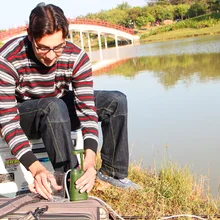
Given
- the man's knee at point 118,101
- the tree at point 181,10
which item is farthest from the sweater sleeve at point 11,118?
the tree at point 181,10

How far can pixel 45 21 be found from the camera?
1.54m

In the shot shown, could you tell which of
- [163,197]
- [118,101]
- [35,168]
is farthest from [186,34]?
[35,168]

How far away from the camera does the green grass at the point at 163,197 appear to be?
1853mm

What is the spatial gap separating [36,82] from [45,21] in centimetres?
39

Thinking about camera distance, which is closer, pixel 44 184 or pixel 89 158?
pixel 44 184

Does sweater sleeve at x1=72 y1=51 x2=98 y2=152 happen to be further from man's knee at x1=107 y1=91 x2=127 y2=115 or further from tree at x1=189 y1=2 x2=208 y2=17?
tree at x1=189 y1=2 x2=208 y2=17

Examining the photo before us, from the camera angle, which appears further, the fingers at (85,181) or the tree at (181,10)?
the tree at (181,10)

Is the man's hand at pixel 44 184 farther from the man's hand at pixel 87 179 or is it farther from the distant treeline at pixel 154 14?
the distant treeline at pixel 154 14

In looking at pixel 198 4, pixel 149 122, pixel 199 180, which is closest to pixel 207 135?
pixel 149 122

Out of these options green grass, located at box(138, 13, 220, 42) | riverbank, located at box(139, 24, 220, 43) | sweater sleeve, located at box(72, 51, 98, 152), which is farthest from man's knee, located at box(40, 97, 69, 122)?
green grass, located at box(138, 13, 220, 42)

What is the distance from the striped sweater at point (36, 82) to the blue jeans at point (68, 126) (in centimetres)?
7

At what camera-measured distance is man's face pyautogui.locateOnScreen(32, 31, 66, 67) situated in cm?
157

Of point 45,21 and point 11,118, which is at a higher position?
point 45,21

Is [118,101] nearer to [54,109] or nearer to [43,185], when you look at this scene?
[54,109]
